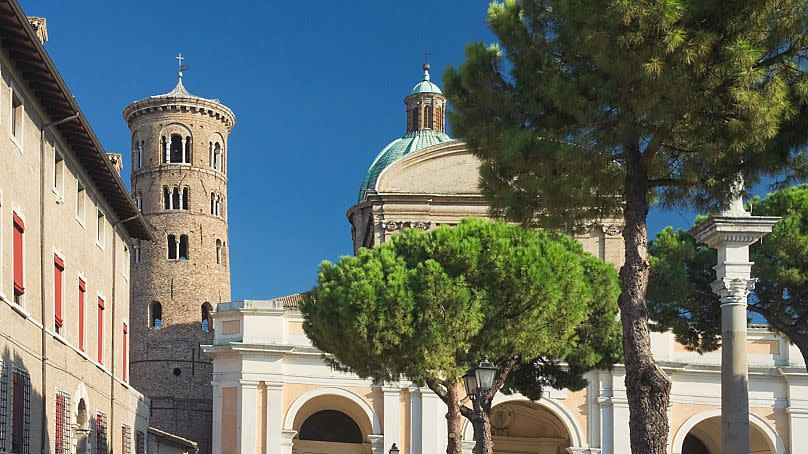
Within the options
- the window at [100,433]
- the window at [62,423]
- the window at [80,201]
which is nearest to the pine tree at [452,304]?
the window at [100,433]

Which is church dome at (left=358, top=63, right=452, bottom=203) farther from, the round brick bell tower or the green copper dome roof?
the round brick bell tower

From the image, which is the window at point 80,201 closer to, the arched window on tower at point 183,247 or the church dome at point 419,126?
the church dome at point 419,126

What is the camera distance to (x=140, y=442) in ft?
110

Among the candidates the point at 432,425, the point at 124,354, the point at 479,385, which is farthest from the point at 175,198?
the point at 479,385

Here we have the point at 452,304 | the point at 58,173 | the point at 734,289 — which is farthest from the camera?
the point at 452,304

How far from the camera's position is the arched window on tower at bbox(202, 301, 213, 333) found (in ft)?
223

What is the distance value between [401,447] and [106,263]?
17.7 m

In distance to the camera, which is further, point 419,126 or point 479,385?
point 419,126

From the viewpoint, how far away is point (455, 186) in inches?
1961

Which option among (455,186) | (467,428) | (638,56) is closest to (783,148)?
(638,56)

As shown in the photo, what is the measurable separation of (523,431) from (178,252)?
1001 inches

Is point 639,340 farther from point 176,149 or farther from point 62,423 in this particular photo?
point 176,149

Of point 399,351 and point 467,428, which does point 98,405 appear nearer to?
point 399,351

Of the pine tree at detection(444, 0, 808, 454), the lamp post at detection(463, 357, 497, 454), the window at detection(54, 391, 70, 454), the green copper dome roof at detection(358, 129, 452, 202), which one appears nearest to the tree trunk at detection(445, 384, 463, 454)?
the lamp post at detection(463, 357, 497, 454)
